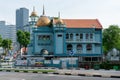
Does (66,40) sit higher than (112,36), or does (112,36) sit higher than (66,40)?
(112,36)

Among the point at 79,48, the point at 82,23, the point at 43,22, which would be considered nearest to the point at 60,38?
the point at 79,48

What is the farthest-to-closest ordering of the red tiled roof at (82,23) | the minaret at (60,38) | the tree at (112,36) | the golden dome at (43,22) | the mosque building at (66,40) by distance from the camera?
the tree at (112,36), the golden dome at (43,22), the red tiled roof at (82,23), the mosque building at (66,40), the minaret at (60,38)

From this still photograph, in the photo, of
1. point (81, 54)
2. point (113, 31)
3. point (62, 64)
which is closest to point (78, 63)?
point (62, 64)

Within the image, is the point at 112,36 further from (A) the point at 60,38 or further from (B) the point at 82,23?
(A) the point at 60,38

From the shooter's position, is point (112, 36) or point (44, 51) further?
point (112, 36)

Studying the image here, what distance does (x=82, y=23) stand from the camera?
68.5 meters

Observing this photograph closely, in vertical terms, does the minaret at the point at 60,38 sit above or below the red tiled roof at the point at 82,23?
below

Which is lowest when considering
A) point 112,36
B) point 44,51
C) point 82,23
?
point 44,51

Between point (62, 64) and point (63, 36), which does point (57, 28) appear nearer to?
point (63, 36)

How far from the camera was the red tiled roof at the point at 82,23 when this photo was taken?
2616 inches

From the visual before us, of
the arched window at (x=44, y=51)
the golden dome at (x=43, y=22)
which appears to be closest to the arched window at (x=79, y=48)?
the arched window at (x=44, y=51)

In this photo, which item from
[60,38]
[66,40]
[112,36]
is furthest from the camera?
[112,36]

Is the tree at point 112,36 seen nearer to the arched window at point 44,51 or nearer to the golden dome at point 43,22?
the golden dome at point 43,22

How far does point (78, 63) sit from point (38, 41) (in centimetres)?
1505
